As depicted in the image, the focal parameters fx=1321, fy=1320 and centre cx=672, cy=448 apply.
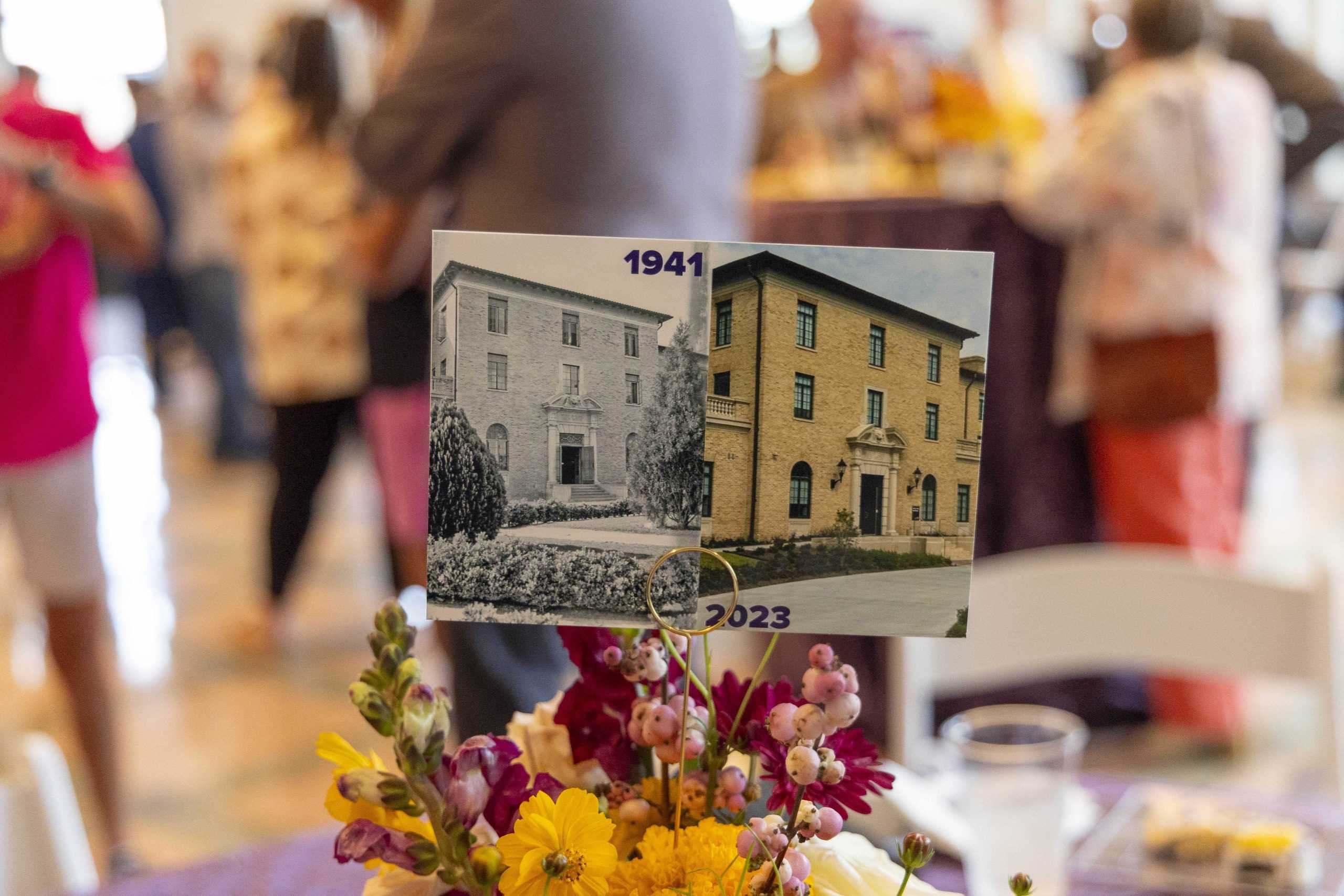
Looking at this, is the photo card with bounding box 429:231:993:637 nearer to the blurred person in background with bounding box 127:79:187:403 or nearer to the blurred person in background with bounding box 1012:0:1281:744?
the blurred person in background with bounding box 1012:0:1281:744

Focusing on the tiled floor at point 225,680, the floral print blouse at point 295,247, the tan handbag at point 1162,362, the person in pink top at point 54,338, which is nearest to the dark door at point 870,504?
the tiled floor at point 225,680

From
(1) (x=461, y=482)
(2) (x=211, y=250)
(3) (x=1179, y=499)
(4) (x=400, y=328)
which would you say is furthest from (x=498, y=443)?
(2) (x=211, y=250)

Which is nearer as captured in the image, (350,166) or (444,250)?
(444,250)

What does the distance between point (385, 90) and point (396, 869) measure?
1201mm

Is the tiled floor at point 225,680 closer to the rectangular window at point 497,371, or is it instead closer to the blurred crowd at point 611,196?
the blurred crowd at point 611,196

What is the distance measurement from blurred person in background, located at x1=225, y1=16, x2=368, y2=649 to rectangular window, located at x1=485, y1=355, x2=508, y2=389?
227 centimetres

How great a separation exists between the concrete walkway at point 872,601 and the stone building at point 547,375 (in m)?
0.06

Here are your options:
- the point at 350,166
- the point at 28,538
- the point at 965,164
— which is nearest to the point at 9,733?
the point at 28,538

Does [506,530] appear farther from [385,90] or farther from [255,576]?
[255,576]

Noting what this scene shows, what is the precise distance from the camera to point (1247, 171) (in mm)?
2328

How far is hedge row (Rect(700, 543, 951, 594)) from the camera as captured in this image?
434 mm

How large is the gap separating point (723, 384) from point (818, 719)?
112mm

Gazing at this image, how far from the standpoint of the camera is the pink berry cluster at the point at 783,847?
0.37m

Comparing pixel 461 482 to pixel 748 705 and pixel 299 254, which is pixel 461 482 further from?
pixel 299 254
